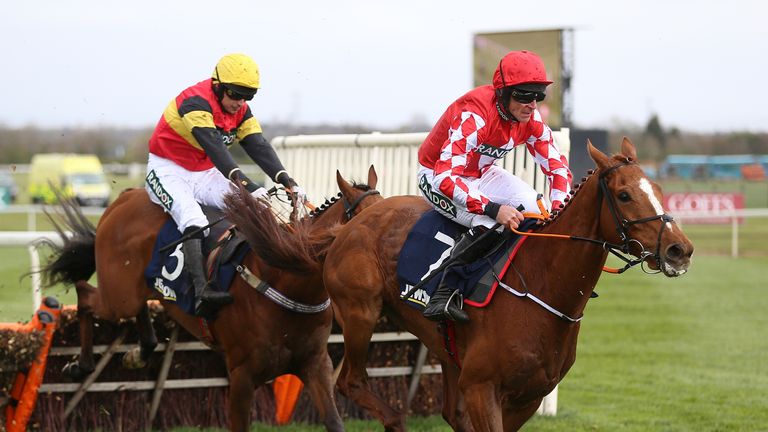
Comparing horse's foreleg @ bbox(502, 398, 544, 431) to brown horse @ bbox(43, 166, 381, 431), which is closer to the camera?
horse's foreleg @ bbox(502, 398, 544, 431)

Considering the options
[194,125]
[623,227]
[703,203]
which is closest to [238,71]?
[194,125]

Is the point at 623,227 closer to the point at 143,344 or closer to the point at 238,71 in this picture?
the point at 238,71

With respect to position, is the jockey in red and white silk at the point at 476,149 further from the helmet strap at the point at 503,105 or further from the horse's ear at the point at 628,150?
the horse's ear at the point at 628,150

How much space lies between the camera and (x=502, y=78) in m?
4.64

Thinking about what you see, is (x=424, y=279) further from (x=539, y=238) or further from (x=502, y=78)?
(x=502, y=78)

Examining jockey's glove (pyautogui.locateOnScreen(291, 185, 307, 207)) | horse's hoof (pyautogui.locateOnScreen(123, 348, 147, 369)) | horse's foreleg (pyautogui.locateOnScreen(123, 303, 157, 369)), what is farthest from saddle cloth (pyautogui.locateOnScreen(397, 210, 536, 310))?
horse's hoof (pyautogui.locateOnScreen(123, 348, 147, 369))

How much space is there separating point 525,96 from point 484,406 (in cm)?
133

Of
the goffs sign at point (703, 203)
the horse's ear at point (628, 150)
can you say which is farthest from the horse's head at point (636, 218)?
the goffs sign at point (703, 203)

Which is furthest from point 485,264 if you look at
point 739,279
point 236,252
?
point 739,279

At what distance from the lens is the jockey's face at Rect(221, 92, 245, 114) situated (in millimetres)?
5689

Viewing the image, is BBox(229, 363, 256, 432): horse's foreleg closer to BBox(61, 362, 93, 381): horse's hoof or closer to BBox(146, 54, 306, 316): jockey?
BBox(146, 54, 306, 316): jockey

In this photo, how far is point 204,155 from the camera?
6.02 metres

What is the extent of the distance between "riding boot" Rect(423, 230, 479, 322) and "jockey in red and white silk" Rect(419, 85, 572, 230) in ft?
0.38

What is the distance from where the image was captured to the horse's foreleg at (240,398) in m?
5.34
